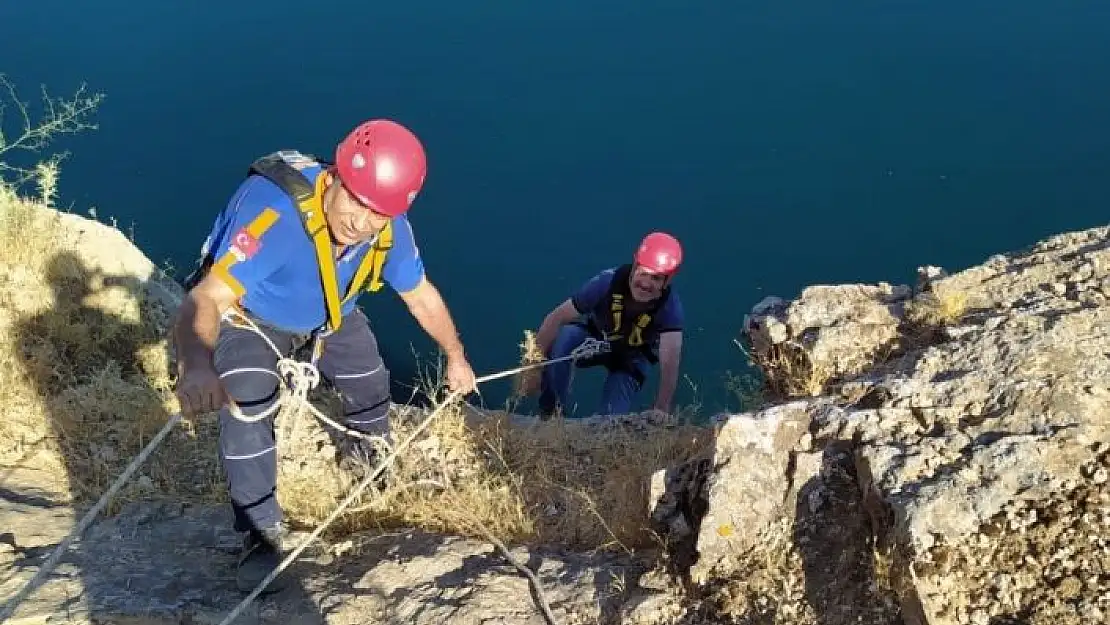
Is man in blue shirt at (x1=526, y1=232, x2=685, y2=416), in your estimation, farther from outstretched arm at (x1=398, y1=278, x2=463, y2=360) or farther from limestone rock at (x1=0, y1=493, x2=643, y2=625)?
limestone rock at (x1=0, y1=493, x2=643, y2=625)

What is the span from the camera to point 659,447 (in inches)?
161

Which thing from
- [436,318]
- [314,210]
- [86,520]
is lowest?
[86,520]

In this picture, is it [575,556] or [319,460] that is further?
[319,460]

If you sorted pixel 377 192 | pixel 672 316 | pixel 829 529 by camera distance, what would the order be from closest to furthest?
1. pixel 829 529
2. pixel 377 192
3. pixel 672 316

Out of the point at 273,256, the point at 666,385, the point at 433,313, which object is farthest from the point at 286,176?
the point at 666,385

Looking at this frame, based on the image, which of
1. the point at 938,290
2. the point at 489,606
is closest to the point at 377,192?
the point at 489,606

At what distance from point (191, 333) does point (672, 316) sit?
344cm

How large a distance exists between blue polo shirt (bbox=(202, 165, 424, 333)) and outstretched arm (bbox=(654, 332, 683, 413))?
2.58m

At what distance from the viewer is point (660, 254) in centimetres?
538

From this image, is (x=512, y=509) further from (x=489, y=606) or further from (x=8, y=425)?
(x=8, y=425)

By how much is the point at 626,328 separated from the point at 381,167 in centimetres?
314

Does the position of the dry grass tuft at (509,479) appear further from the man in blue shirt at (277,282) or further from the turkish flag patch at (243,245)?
the turkish flag patch at (243,245)

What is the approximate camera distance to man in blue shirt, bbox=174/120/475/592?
293cm

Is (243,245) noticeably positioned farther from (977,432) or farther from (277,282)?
(977,432)
